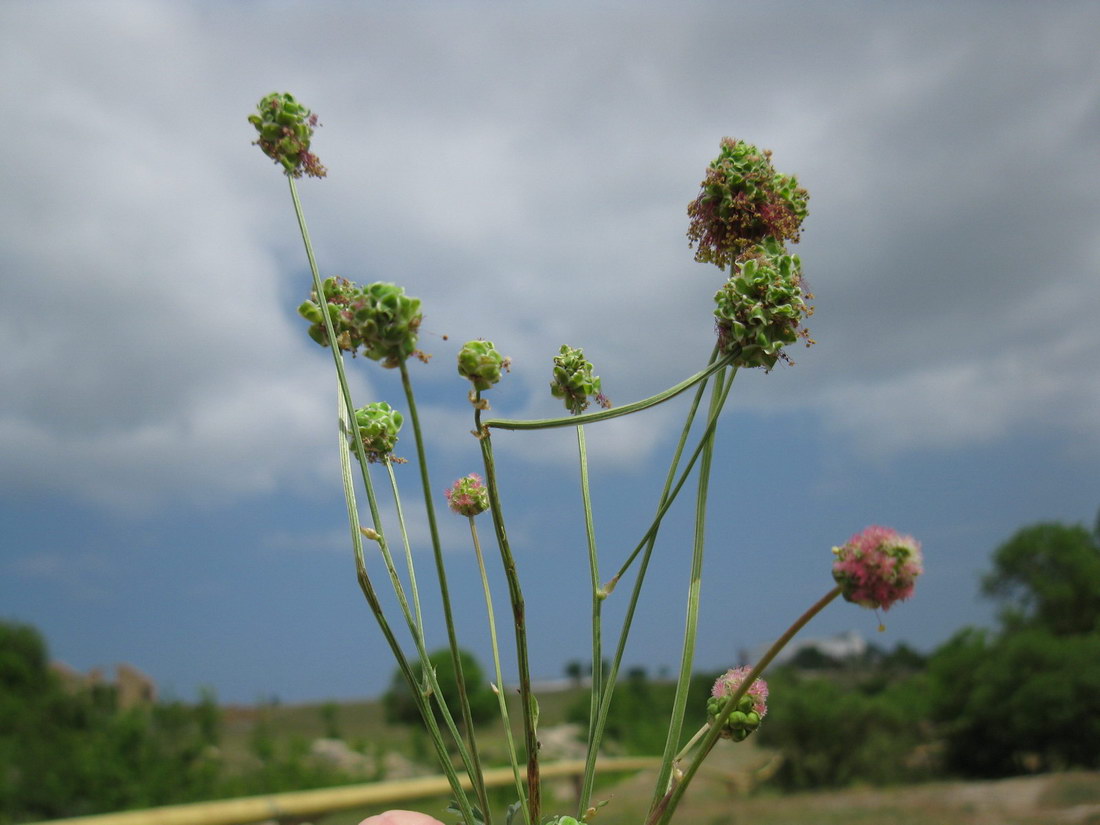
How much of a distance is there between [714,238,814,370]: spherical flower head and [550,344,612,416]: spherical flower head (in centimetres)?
16

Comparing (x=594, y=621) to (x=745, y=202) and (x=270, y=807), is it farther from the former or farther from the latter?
(x=270, y=807)

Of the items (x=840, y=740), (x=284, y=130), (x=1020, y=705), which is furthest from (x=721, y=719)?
(x=840, y=740)

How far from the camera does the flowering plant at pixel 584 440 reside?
63cm

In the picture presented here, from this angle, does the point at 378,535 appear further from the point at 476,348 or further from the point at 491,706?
the point at 491,706

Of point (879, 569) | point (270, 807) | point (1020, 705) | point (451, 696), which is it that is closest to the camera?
point (879, 569)

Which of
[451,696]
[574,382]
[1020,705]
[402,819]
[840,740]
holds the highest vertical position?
[574,382]

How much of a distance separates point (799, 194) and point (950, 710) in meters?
11.7

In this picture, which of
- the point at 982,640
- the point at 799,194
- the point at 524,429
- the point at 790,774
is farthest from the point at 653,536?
the point at 982,640

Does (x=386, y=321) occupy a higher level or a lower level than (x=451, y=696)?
higher

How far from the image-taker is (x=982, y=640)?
11.2 meters

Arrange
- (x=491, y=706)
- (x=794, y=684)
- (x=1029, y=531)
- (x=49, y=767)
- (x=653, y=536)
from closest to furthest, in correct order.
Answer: (x=653, y=536) → (x=49, y=767) → (x=491, y=706) → (x=794, y=684) → (x=1029, y=531)

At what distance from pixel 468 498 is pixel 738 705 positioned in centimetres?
33

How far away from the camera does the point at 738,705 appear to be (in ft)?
2.48

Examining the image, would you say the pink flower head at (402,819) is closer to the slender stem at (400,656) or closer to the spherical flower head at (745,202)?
the slender stem at (400,656)
